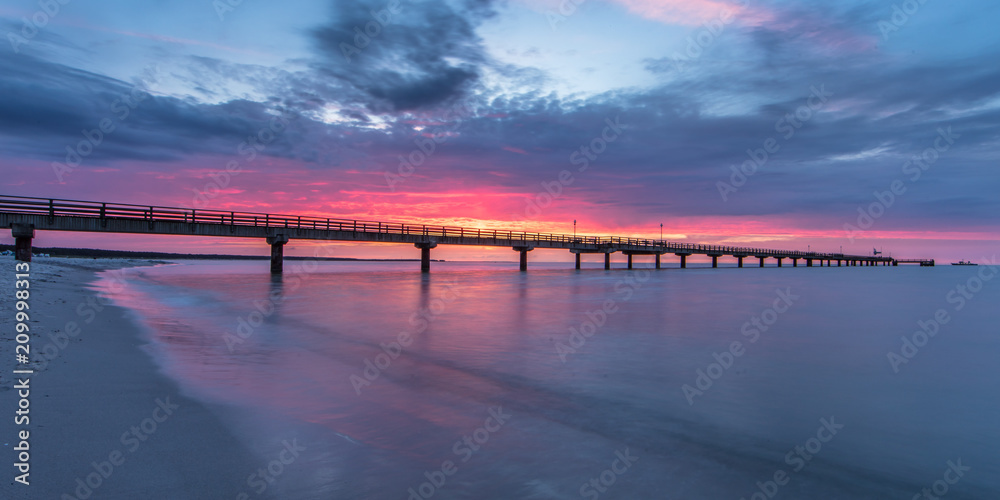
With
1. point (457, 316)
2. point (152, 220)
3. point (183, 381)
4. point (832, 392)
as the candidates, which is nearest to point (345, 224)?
point (152, 220)

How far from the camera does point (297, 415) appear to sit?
6266 millimetres

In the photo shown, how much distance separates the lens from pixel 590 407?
7.31 m

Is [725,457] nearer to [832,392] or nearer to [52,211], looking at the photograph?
[832,392]

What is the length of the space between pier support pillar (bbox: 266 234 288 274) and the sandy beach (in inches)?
1260

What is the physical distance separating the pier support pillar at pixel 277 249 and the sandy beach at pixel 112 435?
32.0 m

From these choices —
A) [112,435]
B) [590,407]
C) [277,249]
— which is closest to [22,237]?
[277,249]

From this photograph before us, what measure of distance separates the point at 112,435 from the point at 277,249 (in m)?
39.0

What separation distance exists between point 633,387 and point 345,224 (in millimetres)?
38385

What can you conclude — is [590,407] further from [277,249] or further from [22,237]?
[277,249]

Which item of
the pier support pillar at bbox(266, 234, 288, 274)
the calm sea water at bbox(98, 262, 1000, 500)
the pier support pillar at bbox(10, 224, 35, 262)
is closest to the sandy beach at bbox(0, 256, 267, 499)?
the calm sea water at bbox(98, 262, 1000, 500)

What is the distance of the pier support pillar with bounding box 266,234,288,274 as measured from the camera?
39.6 m

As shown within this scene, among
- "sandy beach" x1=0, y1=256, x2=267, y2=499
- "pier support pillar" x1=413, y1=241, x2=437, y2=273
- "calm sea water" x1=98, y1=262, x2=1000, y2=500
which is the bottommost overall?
"calm sea water" x1=98, y1=262, x2=1000, y2=500

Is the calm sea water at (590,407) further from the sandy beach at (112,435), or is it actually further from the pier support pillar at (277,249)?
the pier support pillar at (277,249)

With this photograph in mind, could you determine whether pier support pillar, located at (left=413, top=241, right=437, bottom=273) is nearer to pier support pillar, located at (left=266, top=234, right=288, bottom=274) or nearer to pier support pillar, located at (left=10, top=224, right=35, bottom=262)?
pier support pillar, located at (left=266, top=234, right=288, bottom=274)
